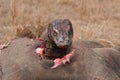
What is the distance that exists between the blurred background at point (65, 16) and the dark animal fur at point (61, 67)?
6.27ft

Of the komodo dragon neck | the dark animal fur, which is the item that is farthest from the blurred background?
the komodo dragon neck

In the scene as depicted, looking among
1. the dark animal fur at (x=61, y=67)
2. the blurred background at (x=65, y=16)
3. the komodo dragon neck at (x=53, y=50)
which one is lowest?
the blurred background at (x=65, y=16)

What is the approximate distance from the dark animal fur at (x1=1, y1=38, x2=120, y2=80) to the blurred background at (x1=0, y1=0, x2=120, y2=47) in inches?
75.3

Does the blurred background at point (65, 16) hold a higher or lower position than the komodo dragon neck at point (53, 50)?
lower

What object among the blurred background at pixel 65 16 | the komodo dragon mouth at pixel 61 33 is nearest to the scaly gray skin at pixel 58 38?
the komodo dragon mouth at pixel 61 33

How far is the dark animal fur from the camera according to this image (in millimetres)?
4086

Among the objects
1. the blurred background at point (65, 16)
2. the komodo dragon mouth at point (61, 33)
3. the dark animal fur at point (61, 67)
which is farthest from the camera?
the blurred background at point (65, 16)

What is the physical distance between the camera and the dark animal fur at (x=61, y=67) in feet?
13.4

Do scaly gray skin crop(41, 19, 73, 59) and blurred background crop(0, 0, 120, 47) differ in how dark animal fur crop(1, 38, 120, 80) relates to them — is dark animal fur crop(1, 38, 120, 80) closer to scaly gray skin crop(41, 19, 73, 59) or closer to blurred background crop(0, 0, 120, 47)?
scaly gray skin crop(41, 19, 73, 59)

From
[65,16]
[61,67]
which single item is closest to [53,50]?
[61,67]

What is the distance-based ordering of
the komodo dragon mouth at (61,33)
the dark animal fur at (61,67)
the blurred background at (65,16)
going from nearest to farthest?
the komodo dragon mouth at (61,33)
the dark animal fur at (61,67)
the blurred background at (65,16)

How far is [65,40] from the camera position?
3920 mm

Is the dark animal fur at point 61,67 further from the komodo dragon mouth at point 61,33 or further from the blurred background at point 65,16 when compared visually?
the blurred background at point 65,16

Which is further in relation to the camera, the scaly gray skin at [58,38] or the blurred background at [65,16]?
the blurred background at [65,16]
